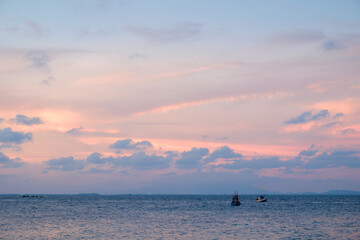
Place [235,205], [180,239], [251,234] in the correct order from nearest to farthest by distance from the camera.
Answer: [180,239], [251,234], [235,205]

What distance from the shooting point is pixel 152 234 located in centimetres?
5300

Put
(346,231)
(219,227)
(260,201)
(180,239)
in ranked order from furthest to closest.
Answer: (260,201), (219,227), (346,231), (180,239)

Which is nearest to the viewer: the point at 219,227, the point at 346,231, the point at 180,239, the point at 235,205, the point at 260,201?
the point at 180,239

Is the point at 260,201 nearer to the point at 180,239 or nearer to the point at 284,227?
the point at 284,227

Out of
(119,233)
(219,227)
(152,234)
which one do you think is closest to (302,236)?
(219,227)

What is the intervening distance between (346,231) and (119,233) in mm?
33137

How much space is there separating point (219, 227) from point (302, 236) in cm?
1413

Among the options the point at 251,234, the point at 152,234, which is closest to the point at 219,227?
the point at 251,234

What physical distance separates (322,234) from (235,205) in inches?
3054

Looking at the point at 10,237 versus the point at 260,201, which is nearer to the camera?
the point at 10,237

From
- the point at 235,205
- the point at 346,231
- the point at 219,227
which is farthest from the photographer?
the point at 235,205

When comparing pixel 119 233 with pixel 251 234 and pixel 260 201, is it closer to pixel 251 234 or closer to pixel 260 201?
pixel 251 234

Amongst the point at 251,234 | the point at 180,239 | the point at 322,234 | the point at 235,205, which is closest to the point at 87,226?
the point at 180,239

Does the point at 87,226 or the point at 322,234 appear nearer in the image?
the point at 322,234
